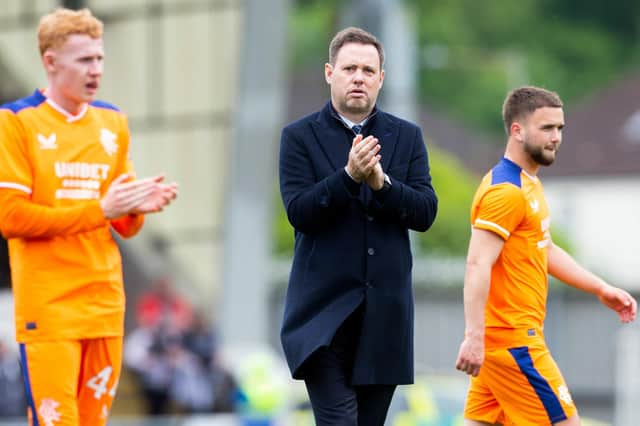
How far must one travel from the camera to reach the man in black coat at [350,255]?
20.8 feet

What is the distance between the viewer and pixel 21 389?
59.7ft

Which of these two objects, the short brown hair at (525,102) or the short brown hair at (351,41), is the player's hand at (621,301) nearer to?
the short brown hair at (525,102)

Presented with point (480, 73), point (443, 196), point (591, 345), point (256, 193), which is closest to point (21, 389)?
point (256, 193)

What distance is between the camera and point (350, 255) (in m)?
6.41

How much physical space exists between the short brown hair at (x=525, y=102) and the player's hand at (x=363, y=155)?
1.21m

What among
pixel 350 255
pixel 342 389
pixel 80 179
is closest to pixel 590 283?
pixel 350 255

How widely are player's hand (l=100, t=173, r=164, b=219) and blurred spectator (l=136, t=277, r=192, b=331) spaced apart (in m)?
13.3

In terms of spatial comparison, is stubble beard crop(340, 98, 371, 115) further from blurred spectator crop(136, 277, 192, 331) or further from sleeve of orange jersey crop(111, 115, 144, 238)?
blurred spectator crop(136, 277, 192, 331)

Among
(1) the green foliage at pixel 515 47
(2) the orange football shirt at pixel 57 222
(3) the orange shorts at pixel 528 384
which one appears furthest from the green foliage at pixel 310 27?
(3) the orange shorts at pixel 528 384

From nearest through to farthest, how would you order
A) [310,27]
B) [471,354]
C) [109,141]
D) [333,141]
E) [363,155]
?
[363,155], [333,141], [471,354], [109,141], [310,27]

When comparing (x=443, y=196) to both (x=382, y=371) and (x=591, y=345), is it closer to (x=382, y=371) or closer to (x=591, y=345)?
(x=591, y=345)

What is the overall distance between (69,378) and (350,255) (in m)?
1.50

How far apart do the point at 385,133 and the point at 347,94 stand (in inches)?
11.1

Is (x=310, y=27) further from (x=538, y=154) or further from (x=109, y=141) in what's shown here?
(x=538, y=154)
